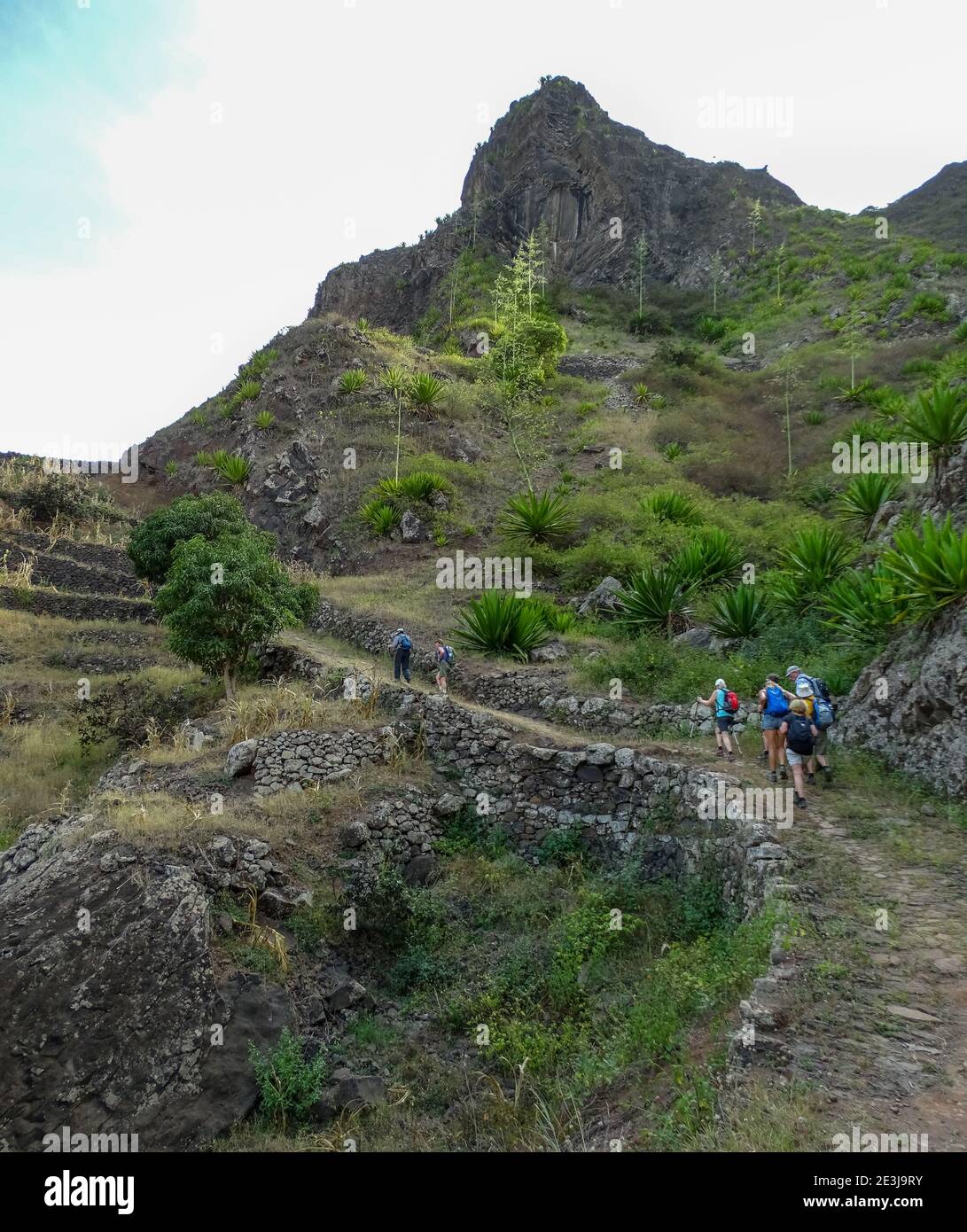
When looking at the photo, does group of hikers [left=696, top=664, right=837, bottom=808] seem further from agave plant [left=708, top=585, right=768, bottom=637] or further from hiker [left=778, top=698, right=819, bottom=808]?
agave plant [left=708, top=585, right=768, bottom=637]

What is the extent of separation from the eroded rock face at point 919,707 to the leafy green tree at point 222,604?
9044 mm

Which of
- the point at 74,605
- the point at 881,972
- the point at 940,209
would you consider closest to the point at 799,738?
the point at 881,972

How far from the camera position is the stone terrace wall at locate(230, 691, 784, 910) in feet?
27.3

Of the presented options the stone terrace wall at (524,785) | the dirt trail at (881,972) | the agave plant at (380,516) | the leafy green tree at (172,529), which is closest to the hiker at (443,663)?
the stone terrace wall at (524,785)

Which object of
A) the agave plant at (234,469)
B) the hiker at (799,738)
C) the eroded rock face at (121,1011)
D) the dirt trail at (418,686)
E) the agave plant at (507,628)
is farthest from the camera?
the agave plant at (234,469)

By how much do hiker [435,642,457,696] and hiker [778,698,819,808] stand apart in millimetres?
5508

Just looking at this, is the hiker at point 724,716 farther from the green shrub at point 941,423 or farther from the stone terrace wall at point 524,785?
the green shrub at point 941,423

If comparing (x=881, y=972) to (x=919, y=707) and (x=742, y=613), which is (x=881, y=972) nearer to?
(x=919, y=707)

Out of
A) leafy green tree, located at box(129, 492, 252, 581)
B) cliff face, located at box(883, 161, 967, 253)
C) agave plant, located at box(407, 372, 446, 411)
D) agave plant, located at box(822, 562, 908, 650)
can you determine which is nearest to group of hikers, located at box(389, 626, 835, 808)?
agave plant, located at box(822, 562, 908, 650)

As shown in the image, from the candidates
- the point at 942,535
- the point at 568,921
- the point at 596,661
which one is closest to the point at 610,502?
the point at 596,661

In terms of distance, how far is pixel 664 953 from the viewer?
6.90 metres

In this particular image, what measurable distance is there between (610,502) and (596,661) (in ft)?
27.3

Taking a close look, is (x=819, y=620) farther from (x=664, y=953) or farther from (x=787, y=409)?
(x=787, y=409)

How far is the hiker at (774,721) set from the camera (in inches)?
332
